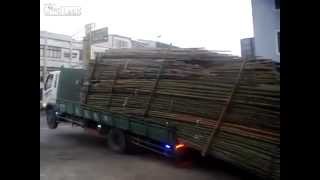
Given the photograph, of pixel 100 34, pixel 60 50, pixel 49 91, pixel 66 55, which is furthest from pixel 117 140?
pixel 66 55

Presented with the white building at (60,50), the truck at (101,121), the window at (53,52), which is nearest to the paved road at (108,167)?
the truck at (101,121)

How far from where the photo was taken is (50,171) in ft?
27.8

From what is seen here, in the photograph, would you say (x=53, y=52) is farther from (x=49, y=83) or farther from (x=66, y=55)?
(x=49, y=83)

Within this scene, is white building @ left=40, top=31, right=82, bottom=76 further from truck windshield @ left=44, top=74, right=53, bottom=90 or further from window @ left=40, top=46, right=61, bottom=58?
truck windshield @ left=44, top=74, right=53, bottom=90

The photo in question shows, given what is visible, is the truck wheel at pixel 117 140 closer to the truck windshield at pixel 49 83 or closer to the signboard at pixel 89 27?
the truck windshield at pixel 49 83

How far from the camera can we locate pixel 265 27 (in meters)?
15.9

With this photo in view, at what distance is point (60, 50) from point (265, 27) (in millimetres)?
27009

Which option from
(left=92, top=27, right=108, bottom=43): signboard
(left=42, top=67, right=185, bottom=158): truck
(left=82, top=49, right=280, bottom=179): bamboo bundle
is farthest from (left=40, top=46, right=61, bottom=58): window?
(left=82, top=49, right=280, bottom=179): bamboo bundle

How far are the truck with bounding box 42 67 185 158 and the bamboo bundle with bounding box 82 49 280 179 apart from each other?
252 mm

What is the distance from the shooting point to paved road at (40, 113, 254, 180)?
809cm

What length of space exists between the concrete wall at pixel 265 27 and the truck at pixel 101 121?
275 inches
